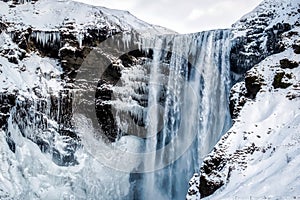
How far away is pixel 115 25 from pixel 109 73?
400 centimetres

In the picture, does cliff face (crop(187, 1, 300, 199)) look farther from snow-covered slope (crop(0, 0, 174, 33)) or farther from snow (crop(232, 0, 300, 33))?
snow-covered slope (crop(0, 0, 174, 33))

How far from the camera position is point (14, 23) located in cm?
3909

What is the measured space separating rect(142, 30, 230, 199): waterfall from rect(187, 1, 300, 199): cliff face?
696 centimetres

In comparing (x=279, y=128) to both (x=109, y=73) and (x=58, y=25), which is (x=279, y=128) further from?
(x=58, y=25)

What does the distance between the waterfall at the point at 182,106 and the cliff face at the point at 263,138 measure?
696 cm

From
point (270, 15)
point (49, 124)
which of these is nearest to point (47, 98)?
point (49, 124)

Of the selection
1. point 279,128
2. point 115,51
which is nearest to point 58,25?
point 115,51

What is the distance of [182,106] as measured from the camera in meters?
38.0

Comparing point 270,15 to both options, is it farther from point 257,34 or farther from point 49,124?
point 49,124

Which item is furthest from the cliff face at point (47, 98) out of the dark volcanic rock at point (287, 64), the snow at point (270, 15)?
the dark volcanic rock at point (287, 64)

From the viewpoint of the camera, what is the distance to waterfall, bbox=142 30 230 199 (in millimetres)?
35438

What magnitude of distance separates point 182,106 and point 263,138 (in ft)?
52.2

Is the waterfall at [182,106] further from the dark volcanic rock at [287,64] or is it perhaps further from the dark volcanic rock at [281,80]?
the dark volcanic rock at [281,80]

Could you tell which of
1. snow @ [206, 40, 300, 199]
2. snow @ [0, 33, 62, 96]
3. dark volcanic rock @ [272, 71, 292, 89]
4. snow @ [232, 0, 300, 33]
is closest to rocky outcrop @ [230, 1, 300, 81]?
snow @ [232, 0, 300, 33]
